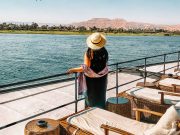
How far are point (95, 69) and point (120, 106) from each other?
0.97 metres

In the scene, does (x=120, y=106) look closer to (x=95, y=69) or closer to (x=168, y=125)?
(x=95, y=69)

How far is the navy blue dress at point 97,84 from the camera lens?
4.90 metres

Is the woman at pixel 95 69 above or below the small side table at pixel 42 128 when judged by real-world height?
above

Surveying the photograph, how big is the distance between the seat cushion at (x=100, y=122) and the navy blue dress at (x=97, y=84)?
39 cm

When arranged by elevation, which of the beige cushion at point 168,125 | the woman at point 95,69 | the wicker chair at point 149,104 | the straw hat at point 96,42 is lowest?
the wicker chair at point 149,104

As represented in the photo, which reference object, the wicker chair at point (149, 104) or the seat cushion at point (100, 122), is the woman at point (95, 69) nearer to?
the seat cushion at point (100, 122)

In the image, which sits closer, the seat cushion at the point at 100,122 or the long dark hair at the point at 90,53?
the seat cushion at the point at 100,122

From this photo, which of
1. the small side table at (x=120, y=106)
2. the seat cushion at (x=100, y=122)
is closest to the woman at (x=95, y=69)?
the small side table at (x=120, y=106)

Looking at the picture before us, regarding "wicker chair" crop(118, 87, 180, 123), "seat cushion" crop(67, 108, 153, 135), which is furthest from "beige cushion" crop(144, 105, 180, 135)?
"wicker chair" crop(118, 87, 180, 123)

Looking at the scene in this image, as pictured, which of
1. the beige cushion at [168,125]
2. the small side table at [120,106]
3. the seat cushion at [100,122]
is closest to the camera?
the beige cushion at [168,125]

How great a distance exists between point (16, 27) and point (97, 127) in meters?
175

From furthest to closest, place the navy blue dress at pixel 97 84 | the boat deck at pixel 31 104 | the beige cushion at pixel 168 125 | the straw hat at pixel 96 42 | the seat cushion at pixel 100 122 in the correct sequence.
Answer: the boat deck at pixel 31 104 < the navy blue dress at pixel 97 84 < the straw hat at pixel 96 42 < the seat cushion at pixel 100 122 < the beige cushion at pixel 168 125

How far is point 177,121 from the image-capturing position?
3721 mm

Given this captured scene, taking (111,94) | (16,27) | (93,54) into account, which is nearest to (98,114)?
(93,54)
